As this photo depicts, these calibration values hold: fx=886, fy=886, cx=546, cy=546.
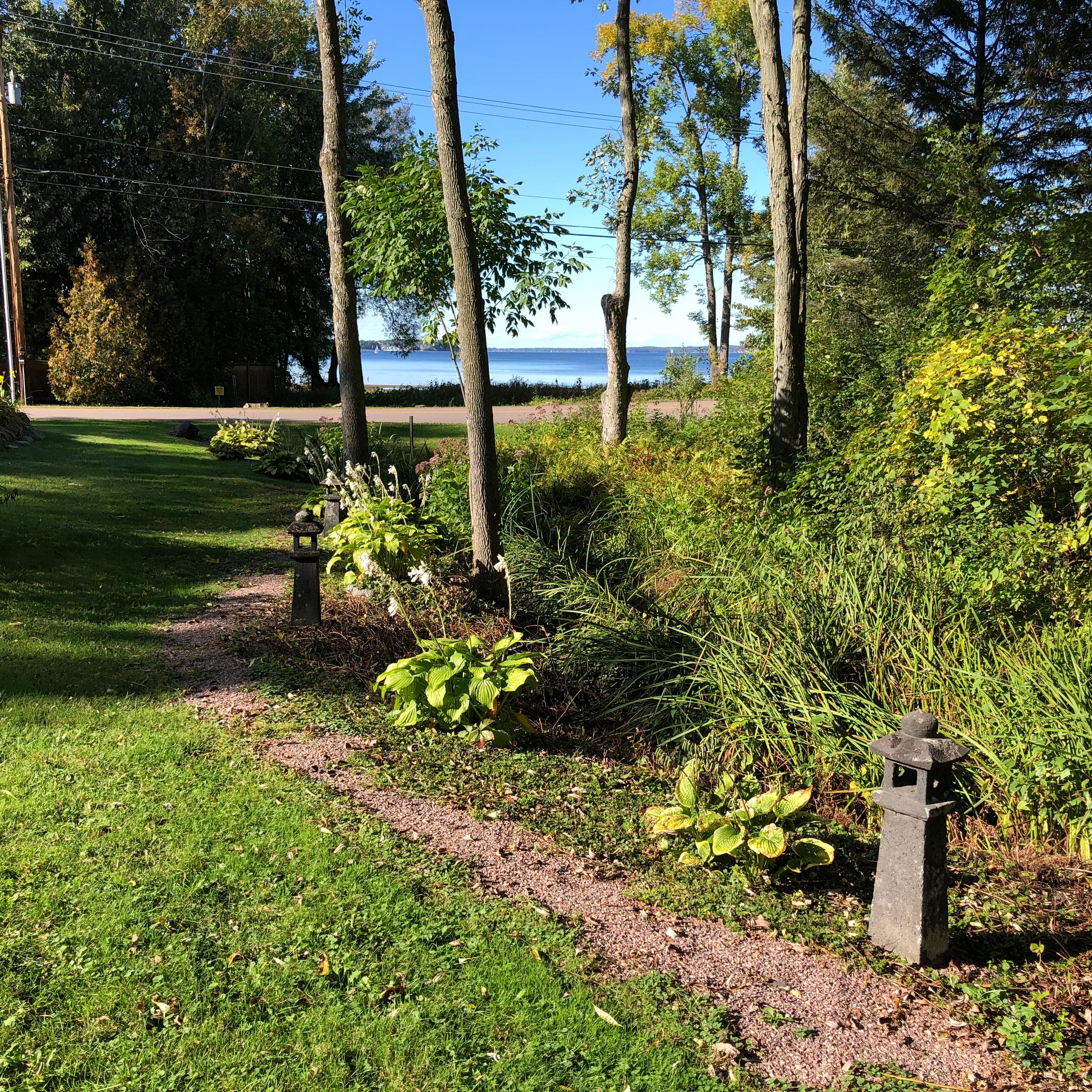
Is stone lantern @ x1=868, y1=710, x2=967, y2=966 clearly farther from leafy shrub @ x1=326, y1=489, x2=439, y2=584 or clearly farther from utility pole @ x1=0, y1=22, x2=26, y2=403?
utility pole @ x1=0, y1=22, x2=26, y2=403

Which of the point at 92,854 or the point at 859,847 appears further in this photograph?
the point at 859,847

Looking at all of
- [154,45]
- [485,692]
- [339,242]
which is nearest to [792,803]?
[485,692]

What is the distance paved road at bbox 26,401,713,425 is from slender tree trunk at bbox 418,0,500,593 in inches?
469

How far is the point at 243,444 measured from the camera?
601 inches

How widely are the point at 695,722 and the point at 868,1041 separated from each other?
240cm

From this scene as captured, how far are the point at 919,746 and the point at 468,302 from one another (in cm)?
460

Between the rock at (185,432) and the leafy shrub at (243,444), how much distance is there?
6.89 ft

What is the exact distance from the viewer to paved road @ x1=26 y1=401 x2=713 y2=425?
68.4 feet

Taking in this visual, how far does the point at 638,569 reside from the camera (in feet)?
23.9

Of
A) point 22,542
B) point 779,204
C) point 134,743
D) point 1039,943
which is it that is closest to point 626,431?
point 779,204

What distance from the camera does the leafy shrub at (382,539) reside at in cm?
694

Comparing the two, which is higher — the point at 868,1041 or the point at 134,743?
the point at 134,743

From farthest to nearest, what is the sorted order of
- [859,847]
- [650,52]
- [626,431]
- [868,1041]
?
[650,52] → [626,431] → [859,847] → [868,1041]

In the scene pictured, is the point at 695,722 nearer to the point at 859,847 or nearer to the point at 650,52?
the point at 859,847
